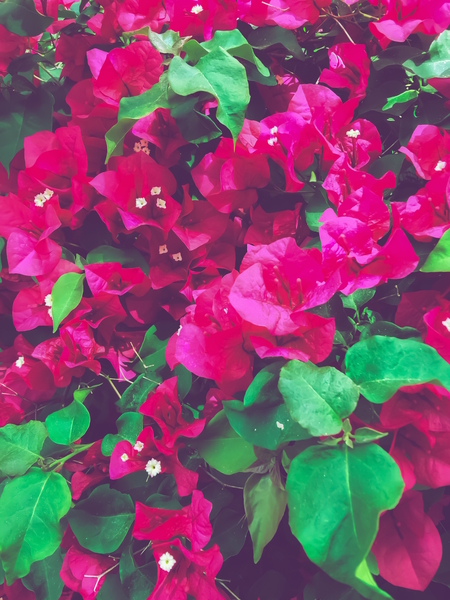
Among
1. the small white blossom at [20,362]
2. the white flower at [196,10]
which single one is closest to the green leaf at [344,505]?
the small white blossom at [20,362]

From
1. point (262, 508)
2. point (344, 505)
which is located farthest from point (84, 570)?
point (344, 505)

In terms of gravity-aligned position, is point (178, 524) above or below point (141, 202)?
below

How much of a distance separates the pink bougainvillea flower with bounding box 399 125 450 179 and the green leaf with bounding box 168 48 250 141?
0.21 metres

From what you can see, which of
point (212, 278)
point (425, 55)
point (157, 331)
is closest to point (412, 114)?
point (425, 55)

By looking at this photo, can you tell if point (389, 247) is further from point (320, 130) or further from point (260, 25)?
point (260, 25)

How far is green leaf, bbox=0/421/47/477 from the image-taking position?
0.58 m

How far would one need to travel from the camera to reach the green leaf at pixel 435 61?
586 millimetres

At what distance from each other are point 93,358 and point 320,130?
419 mm

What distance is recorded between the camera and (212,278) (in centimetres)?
65

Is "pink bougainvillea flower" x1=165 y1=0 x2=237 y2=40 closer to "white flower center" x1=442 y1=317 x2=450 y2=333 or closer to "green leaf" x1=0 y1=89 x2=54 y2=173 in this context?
"green leaf" x1=0 y1=89 x2=54 y2=173

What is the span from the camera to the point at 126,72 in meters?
0.64

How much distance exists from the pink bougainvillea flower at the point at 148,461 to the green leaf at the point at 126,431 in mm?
25

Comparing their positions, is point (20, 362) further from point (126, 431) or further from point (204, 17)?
point (204, 17)

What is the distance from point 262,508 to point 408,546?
16 cm
